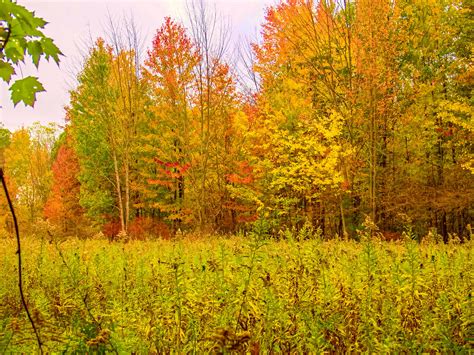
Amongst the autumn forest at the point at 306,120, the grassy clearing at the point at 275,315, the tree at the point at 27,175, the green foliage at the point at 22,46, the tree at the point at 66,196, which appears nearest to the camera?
the green foliage at the point at 22,46

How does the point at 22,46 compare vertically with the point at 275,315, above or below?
above

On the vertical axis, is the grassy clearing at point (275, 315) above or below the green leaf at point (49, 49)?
below

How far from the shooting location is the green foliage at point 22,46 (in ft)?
5.32

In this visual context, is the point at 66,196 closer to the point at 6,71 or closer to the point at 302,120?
the point at 302,120

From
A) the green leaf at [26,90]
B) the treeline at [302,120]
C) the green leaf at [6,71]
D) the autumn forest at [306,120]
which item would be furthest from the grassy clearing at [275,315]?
the treeline at [302,120]

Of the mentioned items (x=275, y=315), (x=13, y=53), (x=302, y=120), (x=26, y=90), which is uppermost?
(x=302, y=120)

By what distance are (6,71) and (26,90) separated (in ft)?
0.58

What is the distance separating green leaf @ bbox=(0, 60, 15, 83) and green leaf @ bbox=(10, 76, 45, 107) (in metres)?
0.10

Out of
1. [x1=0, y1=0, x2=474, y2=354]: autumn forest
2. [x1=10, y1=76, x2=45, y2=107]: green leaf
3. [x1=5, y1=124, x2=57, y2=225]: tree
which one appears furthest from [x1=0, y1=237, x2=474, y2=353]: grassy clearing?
[x1=5, y1=124, x2=57, y2=225]: tree

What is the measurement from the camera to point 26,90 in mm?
1800

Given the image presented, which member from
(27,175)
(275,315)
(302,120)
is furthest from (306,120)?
(27,175)

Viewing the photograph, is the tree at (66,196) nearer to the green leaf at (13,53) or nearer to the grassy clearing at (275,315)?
the grassy clearing at (275,315)

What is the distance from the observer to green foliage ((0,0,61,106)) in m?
1.62

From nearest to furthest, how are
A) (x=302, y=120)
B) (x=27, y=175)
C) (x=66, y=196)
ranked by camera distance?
(x=302, y=120), (x=66, y=196), (x=27, y=175)
